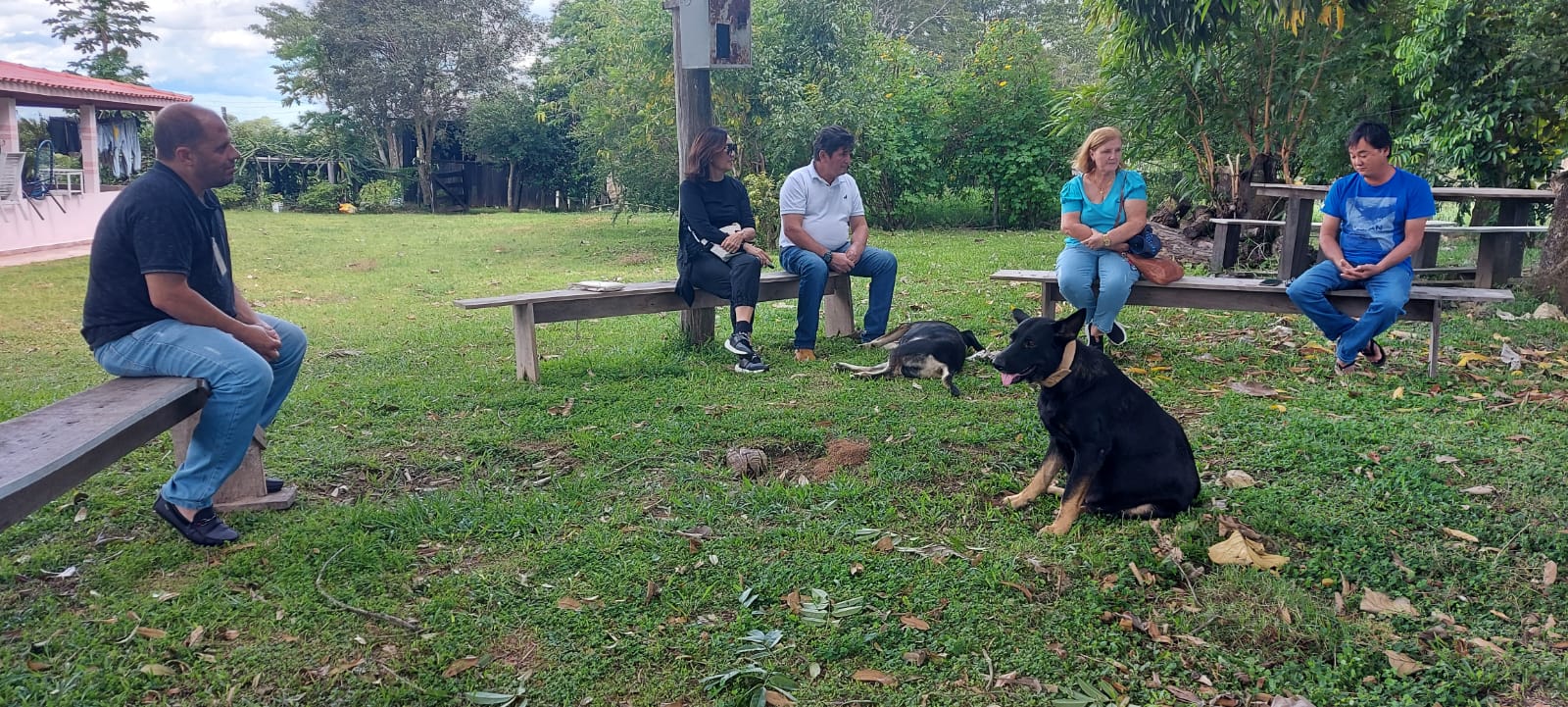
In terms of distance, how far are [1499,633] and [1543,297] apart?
6.21 m

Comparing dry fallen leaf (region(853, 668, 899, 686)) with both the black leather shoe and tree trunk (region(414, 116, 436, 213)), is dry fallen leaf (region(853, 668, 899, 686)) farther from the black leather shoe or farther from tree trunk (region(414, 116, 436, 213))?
tree trunk (region(414, 116, 436, 213))

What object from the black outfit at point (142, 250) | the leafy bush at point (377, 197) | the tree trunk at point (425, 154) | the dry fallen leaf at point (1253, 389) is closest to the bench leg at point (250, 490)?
the black outfit at point (142, 250)

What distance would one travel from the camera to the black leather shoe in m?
3.72

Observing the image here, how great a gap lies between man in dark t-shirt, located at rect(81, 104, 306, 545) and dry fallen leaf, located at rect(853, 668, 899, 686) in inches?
99.7

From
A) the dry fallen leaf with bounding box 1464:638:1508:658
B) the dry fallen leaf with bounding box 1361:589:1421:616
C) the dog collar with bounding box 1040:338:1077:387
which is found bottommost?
the dry fallen leaf with bounding box 1464:638:1508:658

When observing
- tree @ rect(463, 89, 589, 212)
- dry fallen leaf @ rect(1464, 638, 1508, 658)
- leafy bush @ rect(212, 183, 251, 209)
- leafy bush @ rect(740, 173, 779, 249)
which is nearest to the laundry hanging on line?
leafy bush @ rect(212, 183, 251, 209)

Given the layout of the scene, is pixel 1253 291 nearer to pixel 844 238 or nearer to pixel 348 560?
pixel 844 238

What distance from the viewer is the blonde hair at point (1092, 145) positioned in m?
6.05

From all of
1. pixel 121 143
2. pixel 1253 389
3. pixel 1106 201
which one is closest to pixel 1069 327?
pixel 1253 389

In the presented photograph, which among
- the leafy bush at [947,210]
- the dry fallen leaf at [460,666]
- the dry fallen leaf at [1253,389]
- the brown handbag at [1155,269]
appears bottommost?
the dry fallen leaf at [460,666]

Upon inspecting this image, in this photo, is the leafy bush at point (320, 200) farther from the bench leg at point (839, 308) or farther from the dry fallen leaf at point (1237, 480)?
the dry fallen leaf at point (1237, 480)

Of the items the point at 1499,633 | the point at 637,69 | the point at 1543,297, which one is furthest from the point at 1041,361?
the point at 637,69

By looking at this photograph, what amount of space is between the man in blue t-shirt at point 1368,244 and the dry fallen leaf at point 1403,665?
3.44 meters

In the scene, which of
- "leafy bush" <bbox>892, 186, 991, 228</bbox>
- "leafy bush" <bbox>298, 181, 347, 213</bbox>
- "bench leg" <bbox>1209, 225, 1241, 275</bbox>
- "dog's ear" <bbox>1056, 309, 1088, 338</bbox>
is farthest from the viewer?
"leafy bush" <bbox>298, 181, 347, 213</bbox>
